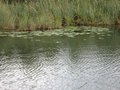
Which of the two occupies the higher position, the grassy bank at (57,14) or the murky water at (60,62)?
the grassy bank at (57,14)

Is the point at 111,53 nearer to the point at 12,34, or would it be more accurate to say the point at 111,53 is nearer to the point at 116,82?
the point at 116,82

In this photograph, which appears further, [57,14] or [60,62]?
[57,14]

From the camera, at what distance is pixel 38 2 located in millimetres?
21953

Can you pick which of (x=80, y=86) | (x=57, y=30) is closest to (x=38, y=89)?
(x=80, y=86)

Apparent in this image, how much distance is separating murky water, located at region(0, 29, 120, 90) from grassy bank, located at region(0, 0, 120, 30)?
207cm

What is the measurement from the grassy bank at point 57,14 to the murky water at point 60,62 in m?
2.07

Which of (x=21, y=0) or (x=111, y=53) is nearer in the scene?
(x=111, y=53)

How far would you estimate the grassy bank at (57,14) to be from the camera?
20.0m

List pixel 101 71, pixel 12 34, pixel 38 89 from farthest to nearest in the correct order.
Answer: pixel 12 34 → pixel 101 71 → pixel 38 89

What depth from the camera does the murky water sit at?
1080 centimetres

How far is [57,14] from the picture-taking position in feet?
70.4

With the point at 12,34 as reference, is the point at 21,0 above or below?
above

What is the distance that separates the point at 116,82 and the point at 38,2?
1223 cm

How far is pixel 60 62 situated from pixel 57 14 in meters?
8.49
